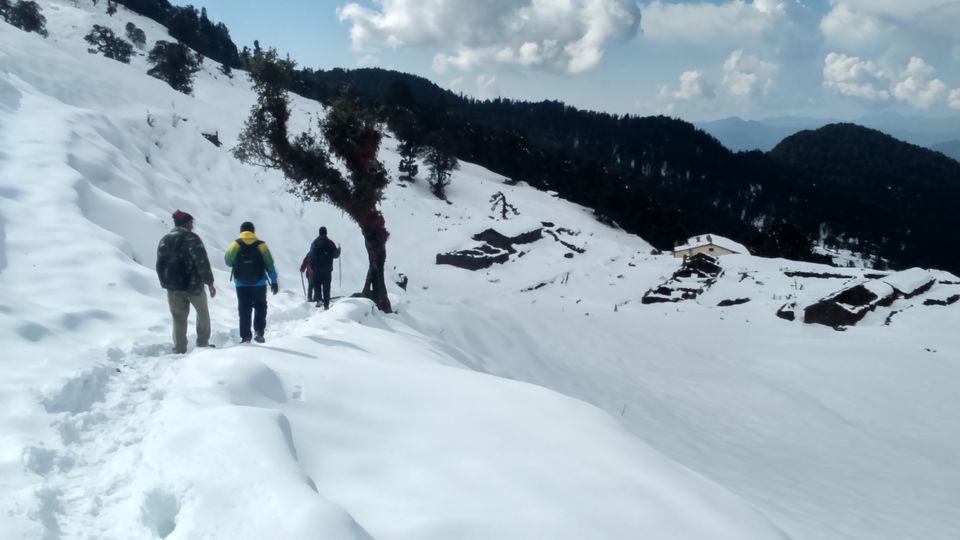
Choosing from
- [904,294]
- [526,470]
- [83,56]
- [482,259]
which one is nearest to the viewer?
[526,470]

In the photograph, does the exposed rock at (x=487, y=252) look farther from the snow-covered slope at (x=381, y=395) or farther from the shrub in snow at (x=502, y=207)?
the snow-covered slope at (x=381, y=395)

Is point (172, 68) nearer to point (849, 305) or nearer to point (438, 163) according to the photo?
point (438, 163)

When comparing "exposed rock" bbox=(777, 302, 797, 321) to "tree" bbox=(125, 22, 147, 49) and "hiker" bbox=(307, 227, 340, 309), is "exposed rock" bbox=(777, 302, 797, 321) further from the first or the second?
"tree" bbox=(125, 22, 147, 49)

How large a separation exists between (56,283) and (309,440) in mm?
6654

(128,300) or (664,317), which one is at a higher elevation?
(128,300)

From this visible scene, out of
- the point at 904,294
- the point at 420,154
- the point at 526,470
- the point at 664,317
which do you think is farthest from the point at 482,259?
the point at 526,470

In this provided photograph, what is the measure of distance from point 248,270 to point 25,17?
67.3 meters

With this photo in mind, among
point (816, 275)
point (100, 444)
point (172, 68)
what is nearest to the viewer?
point (100, 444)

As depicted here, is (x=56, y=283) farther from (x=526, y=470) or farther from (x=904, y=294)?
(x=904, y=294)

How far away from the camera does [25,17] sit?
174 ft

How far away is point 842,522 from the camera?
7801mm

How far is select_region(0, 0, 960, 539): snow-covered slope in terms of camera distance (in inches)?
137

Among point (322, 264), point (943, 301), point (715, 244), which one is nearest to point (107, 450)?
point (322, 264)

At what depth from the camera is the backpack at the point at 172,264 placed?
7.13 metres
